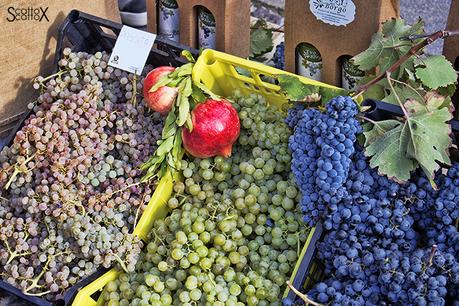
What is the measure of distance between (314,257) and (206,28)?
957 millimetres

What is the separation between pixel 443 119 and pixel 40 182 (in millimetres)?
1150

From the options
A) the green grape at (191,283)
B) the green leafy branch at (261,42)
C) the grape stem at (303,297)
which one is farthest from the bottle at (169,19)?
the grape stem at (303,297)

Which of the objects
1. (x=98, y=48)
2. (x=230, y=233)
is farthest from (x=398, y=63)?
(x=98, y=48)

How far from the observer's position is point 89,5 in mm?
2455

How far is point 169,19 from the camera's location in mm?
2330


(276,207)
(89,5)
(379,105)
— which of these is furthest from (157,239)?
(89,5)

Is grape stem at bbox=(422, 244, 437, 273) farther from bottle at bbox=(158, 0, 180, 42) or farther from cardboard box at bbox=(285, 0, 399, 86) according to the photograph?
bottle at bbox=(158, 0, 180, 42)

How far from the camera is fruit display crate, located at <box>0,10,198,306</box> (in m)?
1.88

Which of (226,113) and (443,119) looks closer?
(443,119)

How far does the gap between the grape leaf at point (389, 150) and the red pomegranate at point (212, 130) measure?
0.43 m

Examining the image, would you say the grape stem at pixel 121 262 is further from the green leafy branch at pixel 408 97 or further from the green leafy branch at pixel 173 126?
the green leafy branch at pixel 408 97

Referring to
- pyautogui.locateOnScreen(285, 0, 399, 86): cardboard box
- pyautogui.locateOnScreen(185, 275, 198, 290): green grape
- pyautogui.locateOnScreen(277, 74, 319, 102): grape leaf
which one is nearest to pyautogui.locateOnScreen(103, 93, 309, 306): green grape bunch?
pyautogui.locateOnScreen(185, 275, 198, 290): green grape

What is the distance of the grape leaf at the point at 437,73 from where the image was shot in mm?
1724

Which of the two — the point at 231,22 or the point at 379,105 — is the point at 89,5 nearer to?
the point at 231,22
